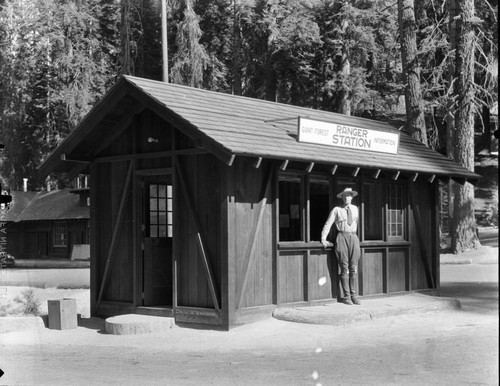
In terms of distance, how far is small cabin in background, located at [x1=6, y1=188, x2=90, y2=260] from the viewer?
147 ft

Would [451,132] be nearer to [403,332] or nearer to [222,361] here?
[403,332]

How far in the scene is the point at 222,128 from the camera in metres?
11.9

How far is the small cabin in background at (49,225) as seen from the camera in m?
44.9

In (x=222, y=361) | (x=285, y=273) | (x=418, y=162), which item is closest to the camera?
(x=222, y=361)

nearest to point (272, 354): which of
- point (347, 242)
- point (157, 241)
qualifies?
point (347, 242)

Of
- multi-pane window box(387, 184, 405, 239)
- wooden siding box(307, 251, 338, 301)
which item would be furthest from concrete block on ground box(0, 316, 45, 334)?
multi-pane window box(387, 184, 405, 239)

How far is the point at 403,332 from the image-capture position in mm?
11023

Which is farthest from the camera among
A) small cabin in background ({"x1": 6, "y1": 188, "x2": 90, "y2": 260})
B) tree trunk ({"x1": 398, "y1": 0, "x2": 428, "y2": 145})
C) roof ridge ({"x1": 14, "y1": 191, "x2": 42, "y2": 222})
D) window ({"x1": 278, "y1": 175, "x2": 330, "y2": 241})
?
roof ridge ({"x1": 14, "y1": 191, "x2": 42, "y2": 222})

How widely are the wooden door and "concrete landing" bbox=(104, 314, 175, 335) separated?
122 centimetres

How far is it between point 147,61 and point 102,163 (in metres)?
28.4

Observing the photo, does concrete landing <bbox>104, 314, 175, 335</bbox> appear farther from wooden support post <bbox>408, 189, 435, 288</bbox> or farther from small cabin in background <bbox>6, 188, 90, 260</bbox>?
small cabin in background <bbox>6, 188, 90, 260</bbox>

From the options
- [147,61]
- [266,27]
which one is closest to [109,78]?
[147,61]

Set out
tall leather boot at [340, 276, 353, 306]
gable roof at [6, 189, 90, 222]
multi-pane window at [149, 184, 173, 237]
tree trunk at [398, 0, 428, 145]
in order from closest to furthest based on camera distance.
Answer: tall leather boot at [340, 276, 353, 306] < multi-pane window at [149, 184, 173, 237] < tree trunk at [398, 0, 428, 145] < gable roof at [6, 189, 90, 222]

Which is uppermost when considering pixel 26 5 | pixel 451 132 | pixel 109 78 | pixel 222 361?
pixel 26 5
